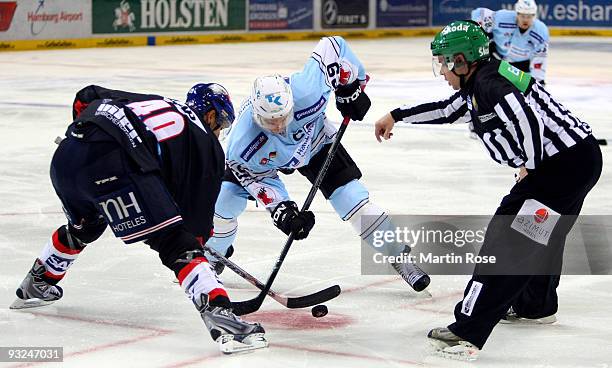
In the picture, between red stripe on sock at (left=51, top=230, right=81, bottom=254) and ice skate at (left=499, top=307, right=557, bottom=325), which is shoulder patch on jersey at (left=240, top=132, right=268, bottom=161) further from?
ice skate at (left=499, top=307, right=557, bottom=325)

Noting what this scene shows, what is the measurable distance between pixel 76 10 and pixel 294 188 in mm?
12030

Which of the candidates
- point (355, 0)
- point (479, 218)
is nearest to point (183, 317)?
point (479, 218)

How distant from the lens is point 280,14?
2173 cm

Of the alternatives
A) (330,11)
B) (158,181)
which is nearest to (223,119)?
(158,181)

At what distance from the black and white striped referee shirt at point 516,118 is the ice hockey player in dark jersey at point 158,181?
88cm

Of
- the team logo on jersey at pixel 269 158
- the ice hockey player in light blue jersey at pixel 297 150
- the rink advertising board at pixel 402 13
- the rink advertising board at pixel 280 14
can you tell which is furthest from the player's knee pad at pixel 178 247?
the rink advertising board at pixel 402 13

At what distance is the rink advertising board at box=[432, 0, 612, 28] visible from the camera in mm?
23766

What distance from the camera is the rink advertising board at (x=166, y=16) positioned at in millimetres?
18938

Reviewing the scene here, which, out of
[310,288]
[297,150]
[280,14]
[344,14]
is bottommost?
[344,14]

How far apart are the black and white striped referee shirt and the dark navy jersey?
2.89 ft

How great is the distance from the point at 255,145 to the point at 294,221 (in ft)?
1.24

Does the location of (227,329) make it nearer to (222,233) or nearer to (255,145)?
(255,145)

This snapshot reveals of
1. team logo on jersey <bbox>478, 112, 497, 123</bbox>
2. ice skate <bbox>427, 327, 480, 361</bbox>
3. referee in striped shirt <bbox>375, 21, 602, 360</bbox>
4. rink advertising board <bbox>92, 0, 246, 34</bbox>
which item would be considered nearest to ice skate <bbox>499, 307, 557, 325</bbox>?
referee in striped shirt <bbox>375, 21, 602, 360</bbox>

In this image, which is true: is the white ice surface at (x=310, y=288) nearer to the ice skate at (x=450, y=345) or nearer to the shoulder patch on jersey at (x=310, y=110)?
the ice skate at (x=450, y=345)
